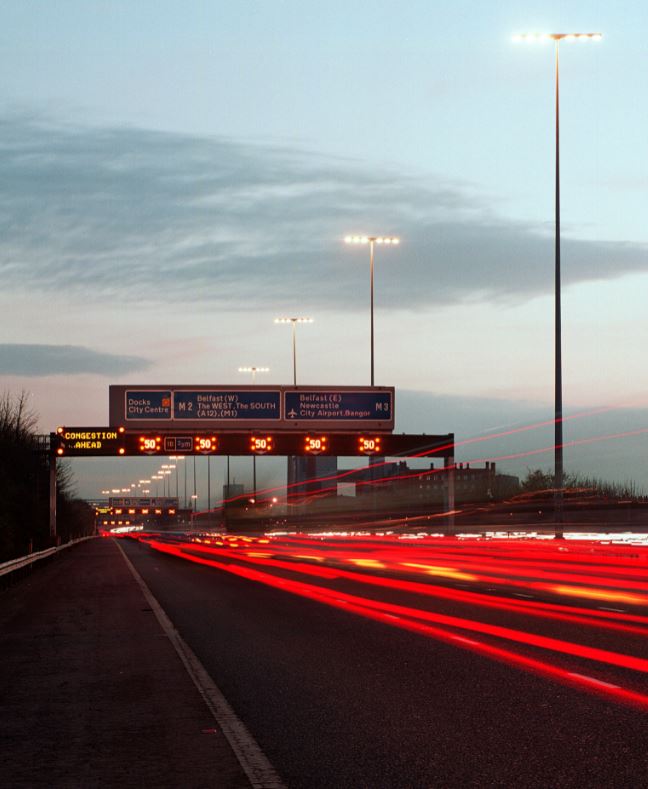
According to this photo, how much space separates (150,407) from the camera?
55.1 m

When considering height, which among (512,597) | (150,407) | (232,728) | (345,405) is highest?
(345,405)

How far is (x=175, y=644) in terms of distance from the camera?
15.8 metres

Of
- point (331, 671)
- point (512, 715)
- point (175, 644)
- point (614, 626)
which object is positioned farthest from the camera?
point (614, 626)

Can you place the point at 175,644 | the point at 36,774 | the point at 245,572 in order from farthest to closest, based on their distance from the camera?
the point at 245,572 → the point at 175,644 → the point at 36,774

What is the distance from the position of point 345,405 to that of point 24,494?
16148 millimetres

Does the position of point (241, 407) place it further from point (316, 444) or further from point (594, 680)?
point (594, 680)

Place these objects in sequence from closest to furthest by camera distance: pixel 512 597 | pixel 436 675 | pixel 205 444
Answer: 1. pixel 436 675
2. pixel 512 597
3. pixel 205 444

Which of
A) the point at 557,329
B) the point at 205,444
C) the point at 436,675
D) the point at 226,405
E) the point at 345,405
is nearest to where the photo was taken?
the point at 436,675

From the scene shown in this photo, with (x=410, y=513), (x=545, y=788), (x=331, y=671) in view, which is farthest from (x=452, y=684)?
(x=410, y=513)

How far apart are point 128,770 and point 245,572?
28.9 metres

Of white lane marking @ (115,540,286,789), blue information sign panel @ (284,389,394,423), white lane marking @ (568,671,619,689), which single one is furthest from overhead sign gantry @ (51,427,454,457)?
white lane marking @ (568,671,619,689)

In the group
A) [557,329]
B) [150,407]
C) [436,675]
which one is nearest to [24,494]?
[150,407]

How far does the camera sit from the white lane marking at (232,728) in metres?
7.75

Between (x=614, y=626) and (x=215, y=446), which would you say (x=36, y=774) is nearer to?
(x=614, y=626)
